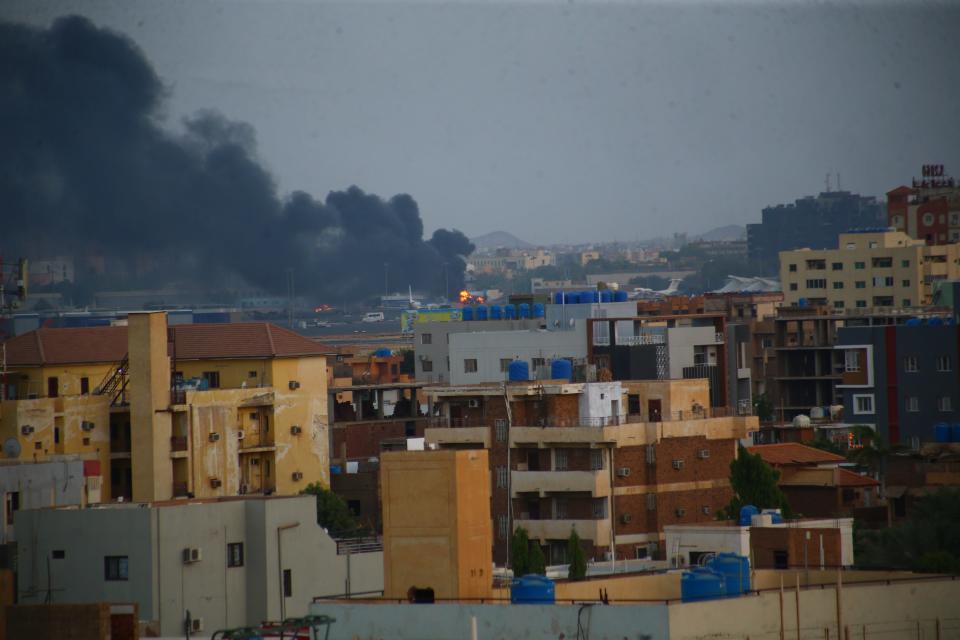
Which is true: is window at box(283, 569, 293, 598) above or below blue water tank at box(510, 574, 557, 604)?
below

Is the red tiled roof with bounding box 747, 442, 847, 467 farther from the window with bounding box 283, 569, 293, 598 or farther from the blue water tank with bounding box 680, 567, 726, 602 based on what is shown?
the blue water tank with bounding box 680, 567, 726, 602

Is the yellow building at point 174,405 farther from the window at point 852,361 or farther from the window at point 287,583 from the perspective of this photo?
the window at point 852,361

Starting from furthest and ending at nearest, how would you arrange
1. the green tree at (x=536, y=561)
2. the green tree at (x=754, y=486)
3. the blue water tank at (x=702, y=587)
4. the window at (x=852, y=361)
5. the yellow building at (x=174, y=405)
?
the window at (x=852, y=361) → the yellow building at (x=174, y=405) → the green tree at (x=754, y=486) → the green tree at (x=536, y=561) → the blue water tank at (x=702, y=587)

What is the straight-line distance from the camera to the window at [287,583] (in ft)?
59.8

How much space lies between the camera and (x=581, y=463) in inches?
947

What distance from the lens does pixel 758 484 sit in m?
23.5

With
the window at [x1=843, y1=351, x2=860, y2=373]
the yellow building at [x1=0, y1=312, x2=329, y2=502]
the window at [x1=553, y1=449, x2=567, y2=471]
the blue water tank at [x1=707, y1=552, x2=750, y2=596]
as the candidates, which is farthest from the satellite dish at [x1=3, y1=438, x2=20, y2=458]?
the window at [x1=843, y1=351, x2=860, y2=373]

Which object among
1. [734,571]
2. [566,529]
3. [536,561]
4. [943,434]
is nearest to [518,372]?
[566,529]

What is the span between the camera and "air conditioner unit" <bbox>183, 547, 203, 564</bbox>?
58.0ft

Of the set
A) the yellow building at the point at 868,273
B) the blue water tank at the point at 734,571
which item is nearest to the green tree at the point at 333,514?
the blue water tank at the point at 734,571

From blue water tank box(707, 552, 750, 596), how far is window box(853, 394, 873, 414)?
20.5 metres

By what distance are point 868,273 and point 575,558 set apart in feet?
150

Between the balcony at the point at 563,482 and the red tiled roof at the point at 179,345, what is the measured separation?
23.7 ft

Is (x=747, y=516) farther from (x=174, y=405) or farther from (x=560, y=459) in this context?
(x=174, y=405)
